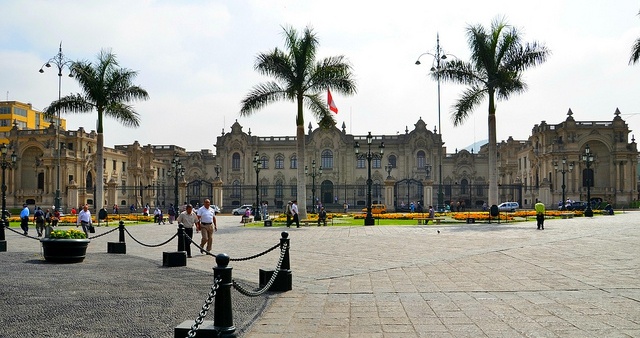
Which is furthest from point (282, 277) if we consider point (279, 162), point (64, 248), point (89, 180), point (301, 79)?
point (89, 180)

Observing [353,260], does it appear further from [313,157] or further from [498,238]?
[313,157]

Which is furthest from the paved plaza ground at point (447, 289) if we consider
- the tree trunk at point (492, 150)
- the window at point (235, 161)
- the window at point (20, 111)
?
the window at point (20, 111)

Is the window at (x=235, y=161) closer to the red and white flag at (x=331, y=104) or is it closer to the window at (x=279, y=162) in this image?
the window at (x=279, y=162)

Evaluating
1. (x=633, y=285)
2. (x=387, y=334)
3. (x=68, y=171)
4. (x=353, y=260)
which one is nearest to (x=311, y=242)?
(x=353, y=260)

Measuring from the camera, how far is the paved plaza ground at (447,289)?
6.73 meters

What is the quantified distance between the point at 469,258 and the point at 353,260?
2.74 metres

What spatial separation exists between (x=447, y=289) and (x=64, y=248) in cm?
889

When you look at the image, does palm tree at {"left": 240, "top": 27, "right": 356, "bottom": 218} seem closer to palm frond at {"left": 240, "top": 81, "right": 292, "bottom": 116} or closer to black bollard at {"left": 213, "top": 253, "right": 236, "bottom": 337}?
palm frond at {"left": 240, "top": 81, "right": 292, "bottom": 116}

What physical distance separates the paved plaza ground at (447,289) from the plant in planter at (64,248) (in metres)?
0.30

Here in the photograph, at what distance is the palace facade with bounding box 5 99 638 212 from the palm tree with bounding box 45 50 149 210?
1324 inches

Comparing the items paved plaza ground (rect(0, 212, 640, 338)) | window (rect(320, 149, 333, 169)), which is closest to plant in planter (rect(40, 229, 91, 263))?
paved plaza ground (rect(0, 212, 640, 338))

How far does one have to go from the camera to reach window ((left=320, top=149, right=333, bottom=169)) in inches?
2943

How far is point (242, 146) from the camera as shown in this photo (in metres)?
75.1

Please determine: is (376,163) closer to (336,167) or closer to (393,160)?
(393,160)
